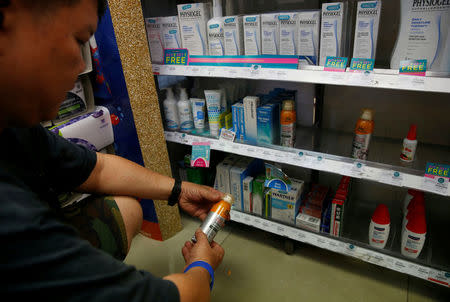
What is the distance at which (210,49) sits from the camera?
1.31 meters

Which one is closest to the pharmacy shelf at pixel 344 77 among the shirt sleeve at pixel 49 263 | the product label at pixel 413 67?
the product label at pixel 413 67

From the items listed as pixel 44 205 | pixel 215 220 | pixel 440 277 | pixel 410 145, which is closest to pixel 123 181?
pixel 215 220

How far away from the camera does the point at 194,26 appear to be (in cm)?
131

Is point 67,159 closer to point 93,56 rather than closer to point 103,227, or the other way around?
point 103,227

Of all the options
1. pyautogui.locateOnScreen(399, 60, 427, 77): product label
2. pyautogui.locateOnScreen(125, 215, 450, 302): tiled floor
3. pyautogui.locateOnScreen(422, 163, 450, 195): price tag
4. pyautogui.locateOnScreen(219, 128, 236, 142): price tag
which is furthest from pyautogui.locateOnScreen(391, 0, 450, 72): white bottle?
pyautogui.locateOnScreen(125, 215, 450, 302): tiled floor

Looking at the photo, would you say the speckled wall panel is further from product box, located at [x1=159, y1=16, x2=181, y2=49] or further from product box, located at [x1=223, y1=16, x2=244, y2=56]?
product box, located at [x1=223, y1=16, x2=244, y2=56]

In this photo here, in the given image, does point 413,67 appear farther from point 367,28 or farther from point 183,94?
point 183,94

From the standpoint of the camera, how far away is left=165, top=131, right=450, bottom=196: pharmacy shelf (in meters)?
1.04

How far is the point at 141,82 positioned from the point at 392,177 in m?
1.16

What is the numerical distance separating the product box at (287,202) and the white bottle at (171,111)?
2.11ft

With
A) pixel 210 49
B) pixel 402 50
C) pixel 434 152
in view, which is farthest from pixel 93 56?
pixel 434 152

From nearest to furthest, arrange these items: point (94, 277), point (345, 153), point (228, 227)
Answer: point (94, 277) < point (345, 153) < point (228, 227)

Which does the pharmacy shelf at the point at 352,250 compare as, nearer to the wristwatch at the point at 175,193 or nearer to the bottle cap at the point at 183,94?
the wristwatch at the point at 175,193

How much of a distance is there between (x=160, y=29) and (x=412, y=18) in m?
1.07
